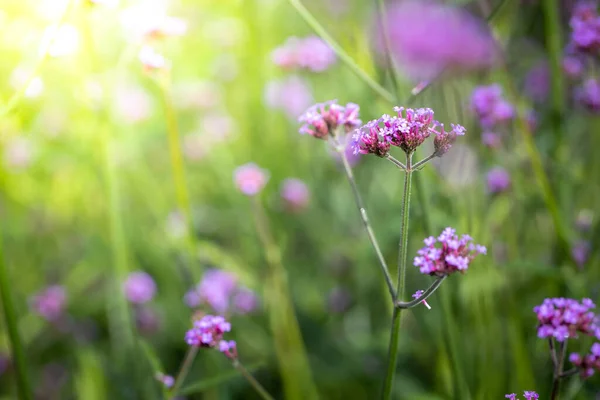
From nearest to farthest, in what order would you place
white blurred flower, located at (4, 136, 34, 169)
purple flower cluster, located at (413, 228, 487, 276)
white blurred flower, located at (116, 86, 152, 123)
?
purple flower cluster, located at (413, 228, 487, 276), white blurred flower, located at (4, 136, 34, 169), white blurred flower, located at (116, 86, 152, 123)

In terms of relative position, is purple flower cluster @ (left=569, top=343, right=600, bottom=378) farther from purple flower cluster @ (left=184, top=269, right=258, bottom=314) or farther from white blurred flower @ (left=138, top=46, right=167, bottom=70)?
white blurred flower @ (left=138, top=46, right=167, bottom=70)

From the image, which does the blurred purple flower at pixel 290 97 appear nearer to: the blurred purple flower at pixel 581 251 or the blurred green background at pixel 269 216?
the blurred green background at pixel 269 216

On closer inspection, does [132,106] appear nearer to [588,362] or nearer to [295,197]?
[295,197]

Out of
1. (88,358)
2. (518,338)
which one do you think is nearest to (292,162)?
(88,358)

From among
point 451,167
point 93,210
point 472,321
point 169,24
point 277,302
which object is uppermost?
point 451,167

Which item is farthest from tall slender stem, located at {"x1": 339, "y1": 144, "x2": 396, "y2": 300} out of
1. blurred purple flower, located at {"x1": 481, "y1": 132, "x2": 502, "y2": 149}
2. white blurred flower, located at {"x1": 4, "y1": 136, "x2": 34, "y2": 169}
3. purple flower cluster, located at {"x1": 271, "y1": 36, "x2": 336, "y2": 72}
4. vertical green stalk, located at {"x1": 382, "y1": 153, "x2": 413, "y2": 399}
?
white blurred flower, located at {"x1": 4, "y1": 136, "x2": 34, "y2": 169}

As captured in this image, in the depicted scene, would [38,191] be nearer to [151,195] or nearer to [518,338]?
[151,195]

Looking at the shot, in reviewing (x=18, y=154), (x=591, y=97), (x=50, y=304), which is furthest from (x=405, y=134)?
(x=18, y=154)
